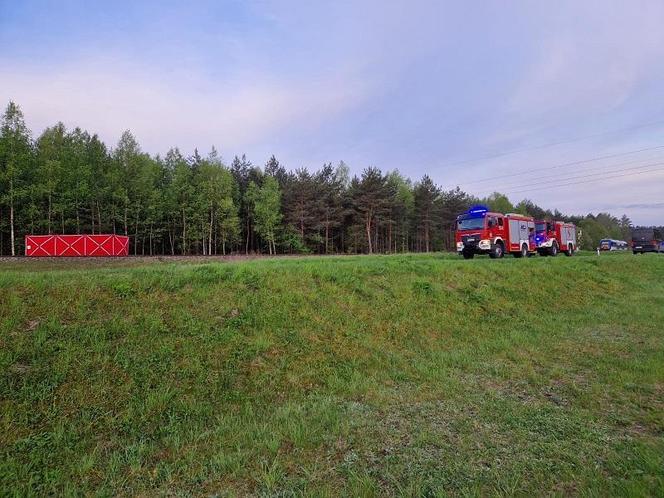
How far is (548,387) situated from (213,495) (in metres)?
5.84

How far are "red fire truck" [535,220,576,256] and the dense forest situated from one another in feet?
86.3

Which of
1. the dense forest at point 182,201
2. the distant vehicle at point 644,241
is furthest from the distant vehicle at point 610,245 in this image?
the dense forest at point 182,201

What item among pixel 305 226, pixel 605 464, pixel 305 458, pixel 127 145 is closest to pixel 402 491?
pixel 305 458

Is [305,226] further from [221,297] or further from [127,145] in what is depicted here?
[221,297]

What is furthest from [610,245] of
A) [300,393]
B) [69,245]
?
[69,245]

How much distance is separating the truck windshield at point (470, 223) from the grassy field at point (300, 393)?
1391 cm

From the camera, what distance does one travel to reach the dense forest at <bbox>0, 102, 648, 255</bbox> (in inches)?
1666

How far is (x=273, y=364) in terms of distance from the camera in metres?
7.20

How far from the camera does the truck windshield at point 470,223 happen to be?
2443 cm

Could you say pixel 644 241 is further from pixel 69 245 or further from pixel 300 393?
pixel 69 245

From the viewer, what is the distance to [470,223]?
2498 cm

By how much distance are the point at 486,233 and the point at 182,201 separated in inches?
1773

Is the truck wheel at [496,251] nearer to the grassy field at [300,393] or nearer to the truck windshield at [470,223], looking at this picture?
the truck windshield at [470,223]

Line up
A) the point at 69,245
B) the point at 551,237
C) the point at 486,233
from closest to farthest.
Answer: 1. the point at 486,233
2. the point at 69,245
3. the point at 551,237
